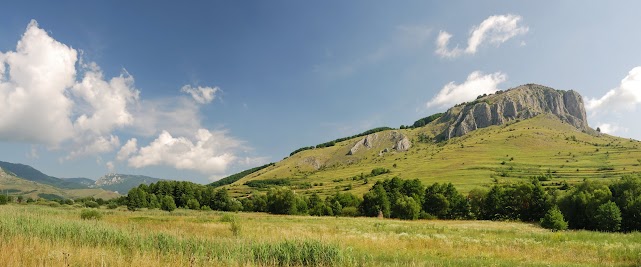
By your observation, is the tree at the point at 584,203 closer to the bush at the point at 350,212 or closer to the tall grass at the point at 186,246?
the bush at the point at 350,212

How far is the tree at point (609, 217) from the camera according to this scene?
59.0 metres

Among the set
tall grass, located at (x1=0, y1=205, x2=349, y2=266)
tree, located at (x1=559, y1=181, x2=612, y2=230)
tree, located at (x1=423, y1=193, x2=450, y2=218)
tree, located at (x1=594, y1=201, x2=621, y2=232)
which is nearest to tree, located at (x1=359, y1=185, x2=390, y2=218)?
tree, located at (x1=423, y1=193, x2=450, y2=218)

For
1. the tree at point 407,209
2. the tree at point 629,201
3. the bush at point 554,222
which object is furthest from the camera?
the tree at point 407,209

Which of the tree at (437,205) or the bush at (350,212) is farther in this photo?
the bush at (350,212)

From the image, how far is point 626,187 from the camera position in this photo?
2645 inches

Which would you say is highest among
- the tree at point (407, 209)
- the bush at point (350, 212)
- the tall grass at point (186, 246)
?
the tall grass at point (186, 246)

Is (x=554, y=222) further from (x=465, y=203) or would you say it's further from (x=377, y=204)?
(x=377, y=204)

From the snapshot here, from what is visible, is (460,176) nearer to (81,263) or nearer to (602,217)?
(602,217)

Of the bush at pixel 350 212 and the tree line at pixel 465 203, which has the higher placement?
the tree line at pixel 465 203

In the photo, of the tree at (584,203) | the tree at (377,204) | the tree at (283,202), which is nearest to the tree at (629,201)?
the tree at (584,203)

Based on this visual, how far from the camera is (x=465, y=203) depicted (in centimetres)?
9988

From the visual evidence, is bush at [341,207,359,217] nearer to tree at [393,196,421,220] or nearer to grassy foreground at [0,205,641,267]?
tree at [393,196,421,220]

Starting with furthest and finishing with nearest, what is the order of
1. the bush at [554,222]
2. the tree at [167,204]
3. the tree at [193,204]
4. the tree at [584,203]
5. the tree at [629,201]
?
the tree at [193,204] → the tree at [167,204] → the tree at [584,203] → the tree at [629,201] → the bush at [554,222]

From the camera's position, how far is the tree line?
6228 cm
